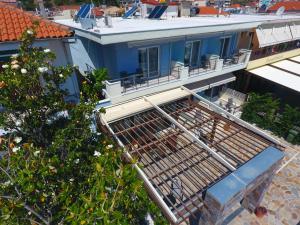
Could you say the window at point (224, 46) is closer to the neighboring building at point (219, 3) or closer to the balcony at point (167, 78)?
the balcony at point (167, 78)

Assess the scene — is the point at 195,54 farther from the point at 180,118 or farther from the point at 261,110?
the point at 261,110

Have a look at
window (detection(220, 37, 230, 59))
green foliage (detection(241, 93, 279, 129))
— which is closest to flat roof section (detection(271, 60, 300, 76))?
green foliage (detection(241, 93, 279, 129))

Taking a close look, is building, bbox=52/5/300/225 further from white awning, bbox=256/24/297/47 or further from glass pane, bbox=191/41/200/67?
white awning, bbox=256/24/297/47

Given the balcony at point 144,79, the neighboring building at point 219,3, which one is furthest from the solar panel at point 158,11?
the neighboring building at point 219,3

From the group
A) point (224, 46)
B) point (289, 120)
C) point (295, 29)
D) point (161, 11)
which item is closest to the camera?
point (289, 120)

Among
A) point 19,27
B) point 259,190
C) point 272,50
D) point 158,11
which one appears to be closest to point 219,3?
point 272,50
